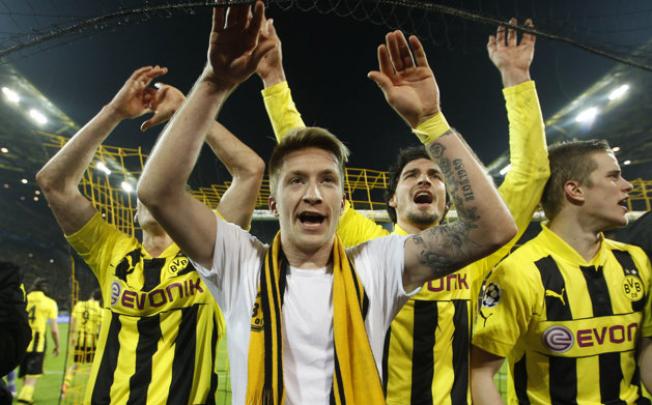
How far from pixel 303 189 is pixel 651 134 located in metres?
19.8

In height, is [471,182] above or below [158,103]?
below

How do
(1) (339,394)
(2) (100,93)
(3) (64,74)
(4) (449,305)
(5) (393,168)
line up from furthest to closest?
(2) (100,93) < (3) (64,74) < (5) (393,168) < (4) (449,305) < (1) (339,394)

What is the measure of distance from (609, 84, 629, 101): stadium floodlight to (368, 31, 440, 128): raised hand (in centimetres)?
1857

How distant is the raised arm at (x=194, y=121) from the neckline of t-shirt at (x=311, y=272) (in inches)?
14.2

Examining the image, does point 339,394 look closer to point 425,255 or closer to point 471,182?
point 425,255

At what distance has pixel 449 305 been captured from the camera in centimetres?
229

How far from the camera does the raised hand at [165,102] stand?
2.28 meters

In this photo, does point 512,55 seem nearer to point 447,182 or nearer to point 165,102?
point 447,182

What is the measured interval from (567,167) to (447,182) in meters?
1.09

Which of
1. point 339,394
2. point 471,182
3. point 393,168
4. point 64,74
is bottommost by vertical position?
point 339,394

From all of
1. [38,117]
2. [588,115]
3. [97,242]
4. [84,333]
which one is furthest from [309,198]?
[38,117]

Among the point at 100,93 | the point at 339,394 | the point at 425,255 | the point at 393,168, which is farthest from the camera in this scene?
the point at 100,93

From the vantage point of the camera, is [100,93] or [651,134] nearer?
[651,134]

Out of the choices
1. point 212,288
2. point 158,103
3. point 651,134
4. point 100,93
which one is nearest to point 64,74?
point 100,93
